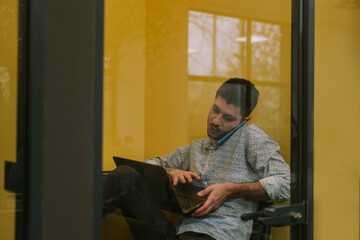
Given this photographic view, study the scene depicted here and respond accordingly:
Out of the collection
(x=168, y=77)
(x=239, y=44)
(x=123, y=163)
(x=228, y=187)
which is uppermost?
(x=239, y=44)

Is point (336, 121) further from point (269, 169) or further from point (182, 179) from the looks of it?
point (182, 179)

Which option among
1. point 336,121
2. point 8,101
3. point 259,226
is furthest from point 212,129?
point 8,101

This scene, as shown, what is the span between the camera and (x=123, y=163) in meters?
1.35

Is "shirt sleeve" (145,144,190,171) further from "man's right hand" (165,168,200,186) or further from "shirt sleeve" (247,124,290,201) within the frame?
"shirt sleeve" (247,124,290,201)

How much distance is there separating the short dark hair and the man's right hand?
1.00ft

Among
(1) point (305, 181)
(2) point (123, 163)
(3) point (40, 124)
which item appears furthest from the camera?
(1) point (305, 181)

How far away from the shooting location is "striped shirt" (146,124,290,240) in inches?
61.8

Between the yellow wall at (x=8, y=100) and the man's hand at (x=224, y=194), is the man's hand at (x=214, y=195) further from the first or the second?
the yellow wall at (x=8, y=100)

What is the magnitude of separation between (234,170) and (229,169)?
0.8 inches

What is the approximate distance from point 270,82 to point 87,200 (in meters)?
0.87

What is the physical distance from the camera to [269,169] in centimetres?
162

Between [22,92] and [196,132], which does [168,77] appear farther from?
[22,92]

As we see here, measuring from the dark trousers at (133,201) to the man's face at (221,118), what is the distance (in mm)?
342

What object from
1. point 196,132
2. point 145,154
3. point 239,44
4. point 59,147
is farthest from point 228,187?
point 59,147
